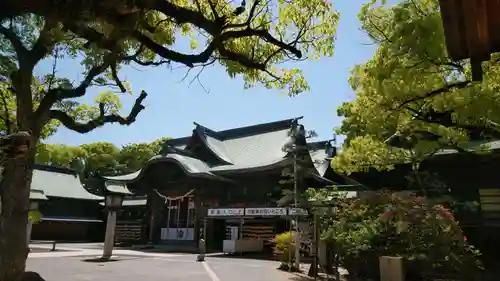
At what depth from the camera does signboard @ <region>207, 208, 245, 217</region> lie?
837 inches

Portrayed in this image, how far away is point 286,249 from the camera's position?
14383 millimetres

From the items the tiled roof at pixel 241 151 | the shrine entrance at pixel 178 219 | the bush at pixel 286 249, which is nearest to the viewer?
the bush at pixel 286 249

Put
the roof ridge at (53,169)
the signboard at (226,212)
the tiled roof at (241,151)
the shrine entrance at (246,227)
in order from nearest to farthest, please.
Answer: the shrine entrance at (246,227)
the signboard at (226,212)
the tiled roof at (241,151)
the roof ridge at (53,169)

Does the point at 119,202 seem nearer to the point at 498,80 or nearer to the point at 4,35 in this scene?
the point at 4,35

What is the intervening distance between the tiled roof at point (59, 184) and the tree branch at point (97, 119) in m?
26.2

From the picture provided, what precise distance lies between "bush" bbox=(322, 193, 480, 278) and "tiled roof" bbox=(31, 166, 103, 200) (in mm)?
29500

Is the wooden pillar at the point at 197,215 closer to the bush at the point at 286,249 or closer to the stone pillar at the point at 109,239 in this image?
the stone pillar at the point at 109,239

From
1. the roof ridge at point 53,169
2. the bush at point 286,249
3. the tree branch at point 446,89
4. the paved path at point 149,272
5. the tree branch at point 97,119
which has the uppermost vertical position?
the roof ridge at point 53,169

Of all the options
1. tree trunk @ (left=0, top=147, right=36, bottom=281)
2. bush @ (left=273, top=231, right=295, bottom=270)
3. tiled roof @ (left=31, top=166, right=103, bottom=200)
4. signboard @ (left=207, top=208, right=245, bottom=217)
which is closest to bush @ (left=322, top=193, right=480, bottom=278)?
bush @ (left=273, top=231, right=295, bottom=270)

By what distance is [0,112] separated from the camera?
1080cm

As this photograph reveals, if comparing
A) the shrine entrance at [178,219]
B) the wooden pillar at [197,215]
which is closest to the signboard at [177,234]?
the shrine entrance at [178,219]

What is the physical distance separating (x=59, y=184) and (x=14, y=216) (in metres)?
31.8

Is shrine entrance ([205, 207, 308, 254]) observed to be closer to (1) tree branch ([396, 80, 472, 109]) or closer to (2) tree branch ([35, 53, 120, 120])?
(1) tree branch ([396, 80, 472, 109])

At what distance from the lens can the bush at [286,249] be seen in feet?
46.0
